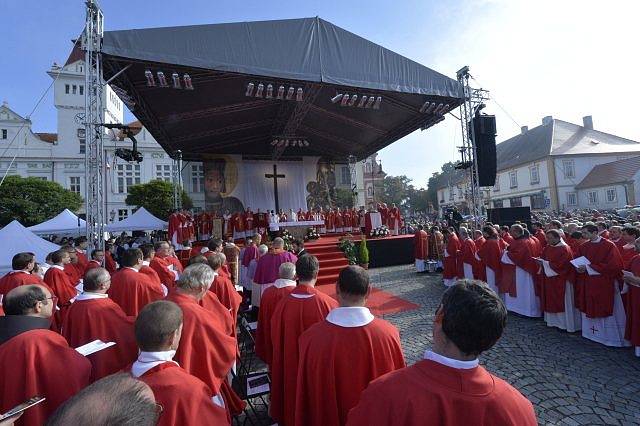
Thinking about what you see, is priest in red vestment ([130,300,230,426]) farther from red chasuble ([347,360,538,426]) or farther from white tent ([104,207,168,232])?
white tent ([104,207,168,232])

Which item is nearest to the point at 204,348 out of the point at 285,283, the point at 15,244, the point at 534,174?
the point at 285,283

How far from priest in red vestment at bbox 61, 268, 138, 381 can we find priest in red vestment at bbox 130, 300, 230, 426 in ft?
4.40

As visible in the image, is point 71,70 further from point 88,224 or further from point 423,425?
point 423,425

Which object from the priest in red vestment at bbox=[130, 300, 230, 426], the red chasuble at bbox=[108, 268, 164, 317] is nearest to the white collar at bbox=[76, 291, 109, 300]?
the red chasuble at bbox=[108, 268, 164, 317]

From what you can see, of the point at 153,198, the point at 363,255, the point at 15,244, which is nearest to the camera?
the point at 15,244

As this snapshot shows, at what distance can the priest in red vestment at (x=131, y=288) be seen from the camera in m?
4.59

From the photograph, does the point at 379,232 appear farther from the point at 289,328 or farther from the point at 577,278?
the point at 289,328

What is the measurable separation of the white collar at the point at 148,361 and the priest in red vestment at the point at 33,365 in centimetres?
74

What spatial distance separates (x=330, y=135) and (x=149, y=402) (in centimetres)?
1760

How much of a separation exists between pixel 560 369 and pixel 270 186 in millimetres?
18698

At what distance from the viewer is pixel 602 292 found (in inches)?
226

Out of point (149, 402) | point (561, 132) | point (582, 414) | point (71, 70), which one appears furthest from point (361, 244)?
point (71, 70)

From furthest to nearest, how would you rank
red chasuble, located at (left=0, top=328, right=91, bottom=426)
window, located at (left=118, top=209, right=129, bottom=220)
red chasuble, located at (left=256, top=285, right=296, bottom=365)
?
window, located at (left=118, top=209, right=129, bottom=220) < red chasuble, located at (left=256, top=285, right=296, bottom=365) < red chasuble, located at (left=0, top=328, right=91, bottom=426)

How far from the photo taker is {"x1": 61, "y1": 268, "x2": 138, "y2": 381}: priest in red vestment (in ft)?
9.71
